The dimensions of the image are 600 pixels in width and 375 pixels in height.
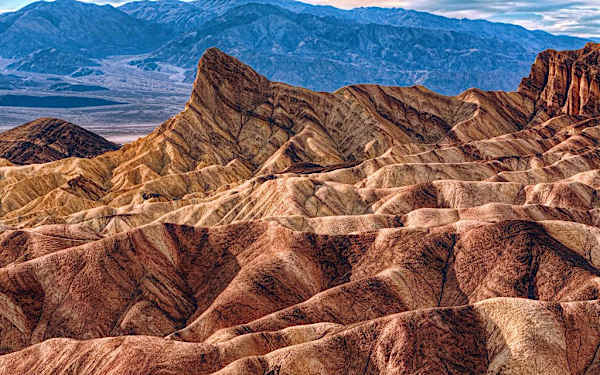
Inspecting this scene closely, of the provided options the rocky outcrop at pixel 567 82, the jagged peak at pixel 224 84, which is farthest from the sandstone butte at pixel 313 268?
the jagged peak at pixel 224 84

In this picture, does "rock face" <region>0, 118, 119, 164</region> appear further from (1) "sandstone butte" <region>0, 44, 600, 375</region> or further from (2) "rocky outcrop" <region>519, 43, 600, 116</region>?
(2) "rocky outcrop" <region>519, 43, 600, 116</region>

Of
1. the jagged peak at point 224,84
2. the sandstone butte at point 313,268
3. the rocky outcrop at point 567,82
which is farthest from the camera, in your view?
the jagged peak at point 224,84

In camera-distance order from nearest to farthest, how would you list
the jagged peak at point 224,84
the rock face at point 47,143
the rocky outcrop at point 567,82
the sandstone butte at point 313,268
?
the sandstone butte at point 313,268
the rocky outcrop at point 567,82
the jagged peak at point 224,84
the rock face at point 47,143

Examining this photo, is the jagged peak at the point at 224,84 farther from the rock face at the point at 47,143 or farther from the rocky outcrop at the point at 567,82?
the rocky outcrop at the point at 567,82

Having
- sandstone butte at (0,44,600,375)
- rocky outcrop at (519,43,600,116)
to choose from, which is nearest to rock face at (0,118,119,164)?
sandstone butte at (0,44,600,375)

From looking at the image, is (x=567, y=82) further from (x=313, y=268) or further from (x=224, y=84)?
(x=313, y=268)

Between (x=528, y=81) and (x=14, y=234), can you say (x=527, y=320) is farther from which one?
(x=528, y=81)
